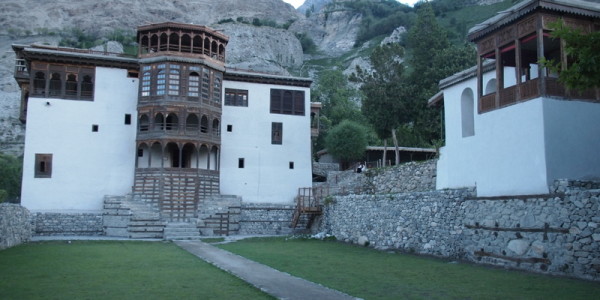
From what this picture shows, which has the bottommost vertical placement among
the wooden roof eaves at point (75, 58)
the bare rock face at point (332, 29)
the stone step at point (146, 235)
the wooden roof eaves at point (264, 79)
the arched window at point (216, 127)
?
the stone step at point (146, 235)

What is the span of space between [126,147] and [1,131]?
1944 inches

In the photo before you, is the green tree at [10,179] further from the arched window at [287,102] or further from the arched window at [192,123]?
the arched window at [287,102]

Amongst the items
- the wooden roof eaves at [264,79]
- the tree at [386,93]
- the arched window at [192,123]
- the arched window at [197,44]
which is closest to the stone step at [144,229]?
the arched window at [192,123]

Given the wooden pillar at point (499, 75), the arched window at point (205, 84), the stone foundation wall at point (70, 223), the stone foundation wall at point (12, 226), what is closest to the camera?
the wooden pillar at point (499, 75)

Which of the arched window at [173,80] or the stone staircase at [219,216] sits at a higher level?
the arched window at [173,80]

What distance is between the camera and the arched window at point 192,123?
3195 cm

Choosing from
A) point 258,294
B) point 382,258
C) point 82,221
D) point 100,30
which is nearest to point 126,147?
point 82,221

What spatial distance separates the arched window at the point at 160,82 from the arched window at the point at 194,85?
1.51 meters

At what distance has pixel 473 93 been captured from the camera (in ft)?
65.9

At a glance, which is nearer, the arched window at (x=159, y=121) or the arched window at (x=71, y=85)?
the arched window at (x=71, y=85)

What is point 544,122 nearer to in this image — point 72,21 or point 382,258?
point 382,258

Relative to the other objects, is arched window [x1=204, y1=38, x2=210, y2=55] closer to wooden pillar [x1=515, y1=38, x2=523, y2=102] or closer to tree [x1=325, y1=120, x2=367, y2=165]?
tree [x1=325, y1=120, x2=367, y2=165]

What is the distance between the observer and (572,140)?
13.7 metres

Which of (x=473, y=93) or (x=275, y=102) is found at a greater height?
(x=275, y=102)
